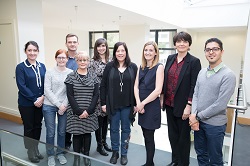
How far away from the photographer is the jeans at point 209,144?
210 centimetres

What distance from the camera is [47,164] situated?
2533 millimetres

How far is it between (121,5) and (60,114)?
3.91 meters

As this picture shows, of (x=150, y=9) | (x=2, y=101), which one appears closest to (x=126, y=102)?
(x=2, y=101)

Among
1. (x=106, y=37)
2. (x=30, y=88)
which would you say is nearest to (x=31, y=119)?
(x=30, y=88)

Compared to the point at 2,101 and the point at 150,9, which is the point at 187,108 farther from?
the point at 150,9

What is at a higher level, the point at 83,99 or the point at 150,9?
the point at 150,9

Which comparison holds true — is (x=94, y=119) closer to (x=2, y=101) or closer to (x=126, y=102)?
(x=126, y=102)

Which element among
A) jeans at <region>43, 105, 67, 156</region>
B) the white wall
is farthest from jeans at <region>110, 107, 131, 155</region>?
the white wall

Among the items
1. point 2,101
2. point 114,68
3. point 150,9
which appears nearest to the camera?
point 114,68

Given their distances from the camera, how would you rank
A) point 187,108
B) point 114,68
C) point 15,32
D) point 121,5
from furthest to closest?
point 121,5, point 15,32, point 114,68, point 187,108

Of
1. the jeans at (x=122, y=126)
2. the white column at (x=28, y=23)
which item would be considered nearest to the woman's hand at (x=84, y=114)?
the jeans at (x=122, y=126)

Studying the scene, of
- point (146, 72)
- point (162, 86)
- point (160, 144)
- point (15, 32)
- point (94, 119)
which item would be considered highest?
point (15, 32)

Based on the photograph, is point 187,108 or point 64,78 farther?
point 64,78

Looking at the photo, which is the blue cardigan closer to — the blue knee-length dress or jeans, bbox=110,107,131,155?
jeans, bbox=110,107,131,155
